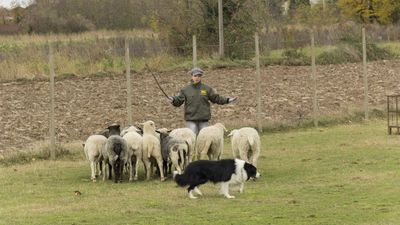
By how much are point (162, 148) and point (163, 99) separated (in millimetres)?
12179

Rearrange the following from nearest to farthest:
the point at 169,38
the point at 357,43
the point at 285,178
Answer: the point at 285,178, the point at 169,38, the point at 357,43

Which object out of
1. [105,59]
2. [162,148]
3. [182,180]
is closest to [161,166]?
[162,148]

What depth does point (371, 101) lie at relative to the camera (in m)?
29.4

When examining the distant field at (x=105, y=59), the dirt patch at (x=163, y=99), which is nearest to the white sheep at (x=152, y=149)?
the dirt patch at (x=163, y=99)

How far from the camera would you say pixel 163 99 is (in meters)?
28.3

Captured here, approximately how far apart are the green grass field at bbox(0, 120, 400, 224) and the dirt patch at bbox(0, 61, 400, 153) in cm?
427

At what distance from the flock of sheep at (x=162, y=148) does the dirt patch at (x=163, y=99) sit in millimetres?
4733

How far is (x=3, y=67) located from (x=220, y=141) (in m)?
17.3

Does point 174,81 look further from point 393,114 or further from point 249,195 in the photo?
point 249,195

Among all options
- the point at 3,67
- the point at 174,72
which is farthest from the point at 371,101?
the point at 3,67

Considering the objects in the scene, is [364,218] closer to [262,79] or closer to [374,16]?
[262,79]

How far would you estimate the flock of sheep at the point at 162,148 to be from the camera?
15852mm

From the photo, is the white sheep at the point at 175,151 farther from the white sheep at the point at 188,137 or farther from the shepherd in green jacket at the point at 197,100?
the shepherd in green jacket at the point at 197,100

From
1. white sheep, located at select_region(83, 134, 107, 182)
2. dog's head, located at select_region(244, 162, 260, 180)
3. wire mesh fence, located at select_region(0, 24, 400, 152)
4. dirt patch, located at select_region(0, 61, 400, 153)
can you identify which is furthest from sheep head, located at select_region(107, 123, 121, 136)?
wire mesh fence, located at select_region(0, 24, 400, 152)
